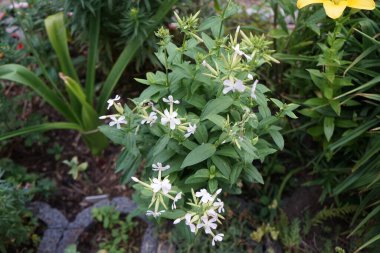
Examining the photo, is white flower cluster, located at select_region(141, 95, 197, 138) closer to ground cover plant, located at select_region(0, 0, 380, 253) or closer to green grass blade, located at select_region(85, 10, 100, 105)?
ground cover plant, located at select_region(0, 0, 380, 253)

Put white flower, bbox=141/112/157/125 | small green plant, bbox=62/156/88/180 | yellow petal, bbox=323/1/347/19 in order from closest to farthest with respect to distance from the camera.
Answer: white flower, bbox=141/112/157/125, yellow petal, bbox=323/1/347/19, small green plant, bbox=62/156/88/180

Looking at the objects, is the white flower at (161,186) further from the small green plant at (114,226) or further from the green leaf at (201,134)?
the small green plant at (114,226)

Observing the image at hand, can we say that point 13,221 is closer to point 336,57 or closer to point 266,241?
point 266,241

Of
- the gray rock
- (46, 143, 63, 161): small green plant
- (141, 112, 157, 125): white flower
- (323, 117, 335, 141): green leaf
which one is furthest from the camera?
(46, 143, 63, 161): small green plant

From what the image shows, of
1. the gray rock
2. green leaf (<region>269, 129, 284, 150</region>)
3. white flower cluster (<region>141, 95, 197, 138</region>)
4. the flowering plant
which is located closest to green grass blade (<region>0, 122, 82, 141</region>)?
the gray rock

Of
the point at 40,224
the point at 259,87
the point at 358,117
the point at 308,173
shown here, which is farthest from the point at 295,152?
the point at 40,224

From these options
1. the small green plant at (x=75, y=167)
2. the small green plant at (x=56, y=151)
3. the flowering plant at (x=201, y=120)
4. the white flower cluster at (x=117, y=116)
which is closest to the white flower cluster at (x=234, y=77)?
the flowering plant at (x=201, y=120)
